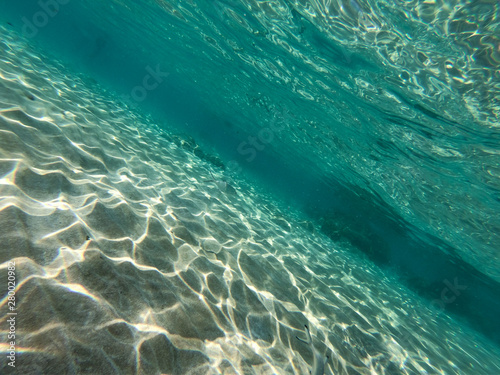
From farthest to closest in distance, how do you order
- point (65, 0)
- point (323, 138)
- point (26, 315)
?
point (65, 0), point (323, 138), point (26, 315)

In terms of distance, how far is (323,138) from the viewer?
75.6ft

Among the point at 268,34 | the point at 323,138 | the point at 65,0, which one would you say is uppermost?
the point at 268,34

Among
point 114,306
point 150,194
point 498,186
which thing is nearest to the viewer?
point 114,306

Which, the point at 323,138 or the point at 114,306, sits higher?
the point at 323,138

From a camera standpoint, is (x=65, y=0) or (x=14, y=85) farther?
(x=65, y=0)

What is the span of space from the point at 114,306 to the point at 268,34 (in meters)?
16.0

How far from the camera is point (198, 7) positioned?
668 inches

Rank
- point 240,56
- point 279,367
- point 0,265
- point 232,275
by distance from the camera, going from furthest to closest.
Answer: point 240,56
point 232,275
point 279,367
point 0,265

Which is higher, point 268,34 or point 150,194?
point 268,34

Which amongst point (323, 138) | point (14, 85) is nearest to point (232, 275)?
point (14, 85)

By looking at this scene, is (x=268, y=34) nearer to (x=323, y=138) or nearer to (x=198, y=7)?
(x=198, y=7)

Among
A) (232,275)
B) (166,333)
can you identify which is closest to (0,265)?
(166,333)

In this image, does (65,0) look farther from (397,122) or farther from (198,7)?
(397,122)

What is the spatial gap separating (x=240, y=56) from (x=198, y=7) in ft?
15.1
